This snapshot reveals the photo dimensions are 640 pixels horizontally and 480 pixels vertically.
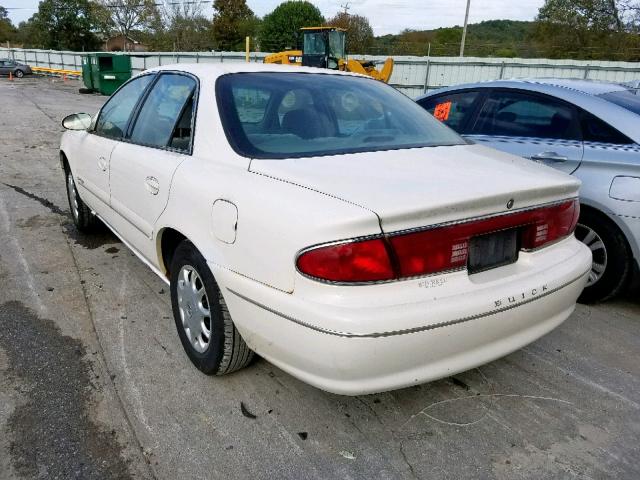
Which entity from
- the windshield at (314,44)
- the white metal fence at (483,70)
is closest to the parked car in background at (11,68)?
the white metal fence at (483,70)

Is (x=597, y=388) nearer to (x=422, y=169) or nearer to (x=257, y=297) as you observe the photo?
(x=422, y=169)

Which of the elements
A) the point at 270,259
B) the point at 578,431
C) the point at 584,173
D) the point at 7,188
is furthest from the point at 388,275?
the point at 7,188

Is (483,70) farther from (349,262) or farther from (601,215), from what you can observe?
(349,262)

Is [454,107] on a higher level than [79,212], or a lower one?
higher

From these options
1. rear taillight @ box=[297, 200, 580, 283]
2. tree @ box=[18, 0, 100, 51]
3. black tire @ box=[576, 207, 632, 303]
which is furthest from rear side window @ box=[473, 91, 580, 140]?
tree @ box=[18, 0, 100, 51]

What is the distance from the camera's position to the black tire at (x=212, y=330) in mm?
2414

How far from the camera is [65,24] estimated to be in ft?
183

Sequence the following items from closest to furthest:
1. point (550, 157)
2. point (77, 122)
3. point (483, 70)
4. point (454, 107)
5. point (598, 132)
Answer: point (598, 132) < point (550, 157) < point (77, 122) < point (454, 107) < point (483, 70)

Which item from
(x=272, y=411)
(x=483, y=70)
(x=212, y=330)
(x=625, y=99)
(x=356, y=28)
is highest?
(x=356, y=28)

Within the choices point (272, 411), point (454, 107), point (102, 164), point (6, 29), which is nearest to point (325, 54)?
point (454, 107)

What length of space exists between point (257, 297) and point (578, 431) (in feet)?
5.23

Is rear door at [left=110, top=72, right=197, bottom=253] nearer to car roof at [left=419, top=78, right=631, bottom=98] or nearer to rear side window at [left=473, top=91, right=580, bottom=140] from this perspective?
rear side window at [left=473, top=91, right=580, bottom=140]

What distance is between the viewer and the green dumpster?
24.1 meters

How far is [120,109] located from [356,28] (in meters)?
53.3
